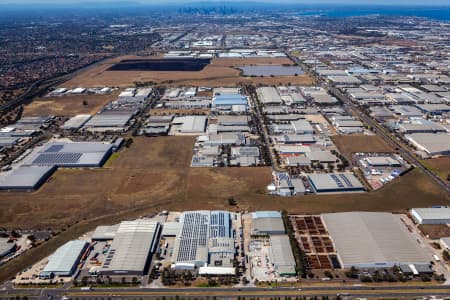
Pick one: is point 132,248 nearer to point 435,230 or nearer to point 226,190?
point 226,190

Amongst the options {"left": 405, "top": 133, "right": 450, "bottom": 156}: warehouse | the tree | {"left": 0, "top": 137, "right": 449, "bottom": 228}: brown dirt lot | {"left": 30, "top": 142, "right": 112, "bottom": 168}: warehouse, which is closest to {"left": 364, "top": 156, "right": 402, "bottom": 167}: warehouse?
{"left": 0, "top": 137, "right": 449, "bottom": 228}: brown dirt lot

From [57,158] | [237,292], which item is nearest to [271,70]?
[57,158]

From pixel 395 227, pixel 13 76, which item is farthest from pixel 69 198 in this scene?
pixel 13 76

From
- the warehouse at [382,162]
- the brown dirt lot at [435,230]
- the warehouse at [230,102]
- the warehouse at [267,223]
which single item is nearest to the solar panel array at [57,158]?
the warehouse at [267,223]

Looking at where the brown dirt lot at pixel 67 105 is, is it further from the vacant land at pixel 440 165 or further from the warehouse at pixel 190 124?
the vacant land at pixel 440 165

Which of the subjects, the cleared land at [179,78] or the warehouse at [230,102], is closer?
the warehouse at [230,102]
